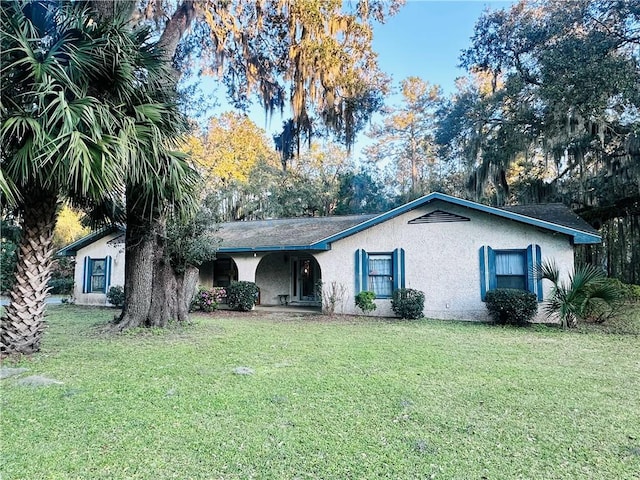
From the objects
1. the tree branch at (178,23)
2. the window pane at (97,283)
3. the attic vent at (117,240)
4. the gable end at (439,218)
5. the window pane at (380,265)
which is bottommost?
the window pane at (97,283)

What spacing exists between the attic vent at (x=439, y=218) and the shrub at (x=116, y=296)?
10.6 metres

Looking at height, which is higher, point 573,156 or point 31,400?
point 573,156

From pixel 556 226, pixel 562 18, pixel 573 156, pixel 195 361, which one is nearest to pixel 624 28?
pixel 562 18

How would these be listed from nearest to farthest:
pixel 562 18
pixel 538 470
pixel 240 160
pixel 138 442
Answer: pixel 538 470, pixel 138 442, pixel 562 18, pixel 240 160

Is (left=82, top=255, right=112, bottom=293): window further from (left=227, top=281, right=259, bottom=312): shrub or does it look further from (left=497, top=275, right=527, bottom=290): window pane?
(left=497, top=275, right=527, bottom=290): window pane

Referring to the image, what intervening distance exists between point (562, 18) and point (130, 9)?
12.2 m

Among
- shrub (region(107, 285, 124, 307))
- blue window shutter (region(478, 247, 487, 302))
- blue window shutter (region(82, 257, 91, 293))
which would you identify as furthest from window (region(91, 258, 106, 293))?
blue window shutter (region(478, 247, 487, 302))

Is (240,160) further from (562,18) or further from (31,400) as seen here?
(31,400)

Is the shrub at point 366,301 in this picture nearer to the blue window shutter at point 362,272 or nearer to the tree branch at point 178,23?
the blue window shutter at point 362,272

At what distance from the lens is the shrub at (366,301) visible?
1152 centimetres

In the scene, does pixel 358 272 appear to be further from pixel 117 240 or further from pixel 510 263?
pixel 117 240

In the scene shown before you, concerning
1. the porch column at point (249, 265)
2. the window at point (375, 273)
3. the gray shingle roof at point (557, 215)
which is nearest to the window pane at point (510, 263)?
the gray shingle roof at point (557, 215)

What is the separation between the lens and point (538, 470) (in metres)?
2.94

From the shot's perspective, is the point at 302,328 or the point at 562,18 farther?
the point at 562,18
